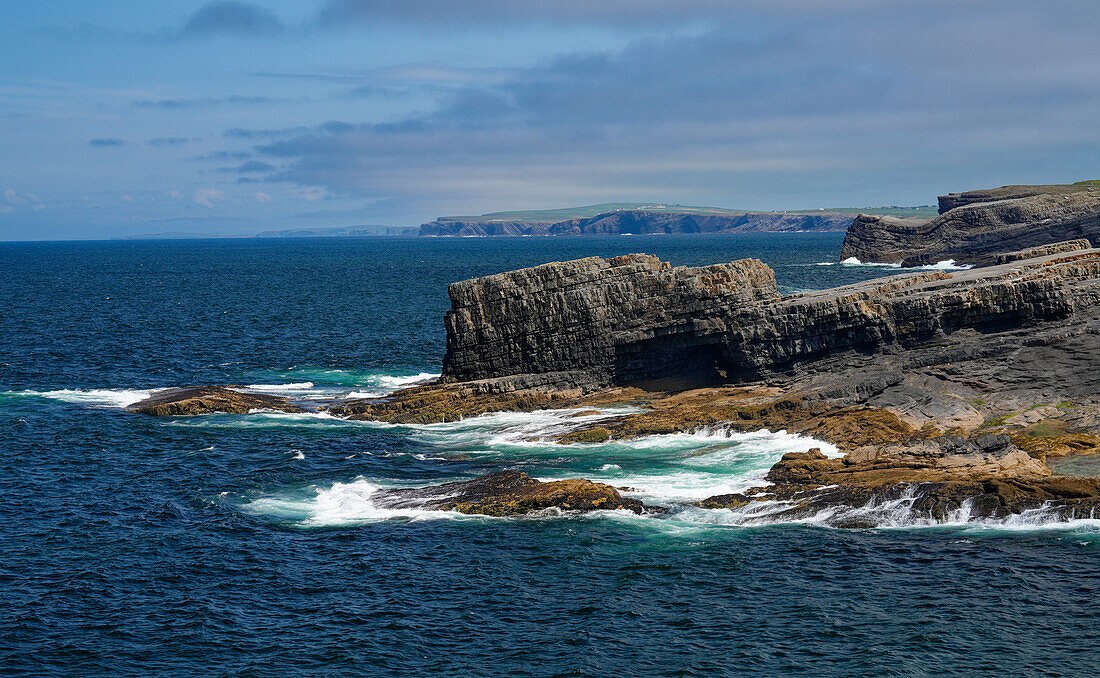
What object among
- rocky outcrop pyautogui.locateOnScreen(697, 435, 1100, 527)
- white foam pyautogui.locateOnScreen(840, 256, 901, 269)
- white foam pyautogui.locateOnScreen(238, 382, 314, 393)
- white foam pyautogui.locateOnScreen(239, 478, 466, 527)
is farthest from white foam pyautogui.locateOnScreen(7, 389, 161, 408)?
white foam pyautogui.locateOnScreen(840, 256, 901, 269)

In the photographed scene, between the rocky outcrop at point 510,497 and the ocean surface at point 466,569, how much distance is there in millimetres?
796

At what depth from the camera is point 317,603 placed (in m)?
32.1

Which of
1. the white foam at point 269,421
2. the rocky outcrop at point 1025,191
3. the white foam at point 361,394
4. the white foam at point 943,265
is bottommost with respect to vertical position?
the white foam at point 269,421

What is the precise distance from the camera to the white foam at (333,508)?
39938 millimetres

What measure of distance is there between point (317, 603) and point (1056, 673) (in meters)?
21.8

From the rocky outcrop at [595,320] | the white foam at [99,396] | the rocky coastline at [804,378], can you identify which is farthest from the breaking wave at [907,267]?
the white foam at [99,396]

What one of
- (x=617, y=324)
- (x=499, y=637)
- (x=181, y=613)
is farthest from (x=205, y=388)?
(x=499, y=637)

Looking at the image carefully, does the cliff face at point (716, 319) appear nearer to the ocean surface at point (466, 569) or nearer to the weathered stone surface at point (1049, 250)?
the weathered stone surface at point (1049, 250)

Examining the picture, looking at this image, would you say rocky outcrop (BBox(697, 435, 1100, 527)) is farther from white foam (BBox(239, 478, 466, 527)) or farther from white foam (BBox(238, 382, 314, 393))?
white foam (BBox(238, 382, 314, 393))

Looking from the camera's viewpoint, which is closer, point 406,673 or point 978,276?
point 406,673

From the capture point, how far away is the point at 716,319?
58.5 meters

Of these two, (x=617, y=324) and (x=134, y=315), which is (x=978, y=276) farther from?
(x=134, y=315)

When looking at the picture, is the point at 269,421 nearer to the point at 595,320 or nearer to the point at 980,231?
the point at 595,320

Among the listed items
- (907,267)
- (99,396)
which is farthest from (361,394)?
(907,267)
